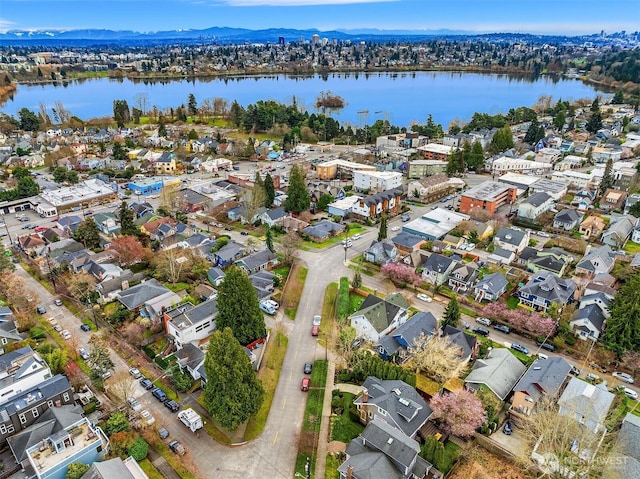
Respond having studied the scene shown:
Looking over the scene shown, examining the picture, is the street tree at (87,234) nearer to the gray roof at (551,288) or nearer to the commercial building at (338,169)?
the commercial building at (338,169)

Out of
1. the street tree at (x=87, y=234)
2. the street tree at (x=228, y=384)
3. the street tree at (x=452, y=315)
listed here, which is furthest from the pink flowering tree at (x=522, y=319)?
the street tree at (x=87, y=234)

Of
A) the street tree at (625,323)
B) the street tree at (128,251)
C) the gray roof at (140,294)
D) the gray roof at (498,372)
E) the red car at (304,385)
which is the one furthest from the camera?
the street tree at (128,251)

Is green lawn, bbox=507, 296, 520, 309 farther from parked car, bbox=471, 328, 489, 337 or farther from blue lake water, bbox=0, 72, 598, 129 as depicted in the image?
blue lake water, bbox=0, 72, 598, 129

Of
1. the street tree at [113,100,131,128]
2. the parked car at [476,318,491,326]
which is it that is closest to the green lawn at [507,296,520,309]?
the parked car at [476,318,491,326]

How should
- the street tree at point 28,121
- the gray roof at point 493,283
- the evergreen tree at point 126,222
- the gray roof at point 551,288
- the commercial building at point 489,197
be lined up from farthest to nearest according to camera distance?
the street tree at point 28,121
the commercial building at point 489,197
the evergreen tree at point 126,222
the gray roof at point 493,283
the gray roof at point 551,288

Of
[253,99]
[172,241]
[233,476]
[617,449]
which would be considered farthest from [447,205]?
[253,99]

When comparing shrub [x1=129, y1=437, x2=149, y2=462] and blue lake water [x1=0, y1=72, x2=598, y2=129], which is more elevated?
blue lake water [x1=0, y1=72, x2=598, y2=129]

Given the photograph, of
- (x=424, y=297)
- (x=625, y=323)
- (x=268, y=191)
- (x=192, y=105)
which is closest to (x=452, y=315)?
(x=424, y=297)
